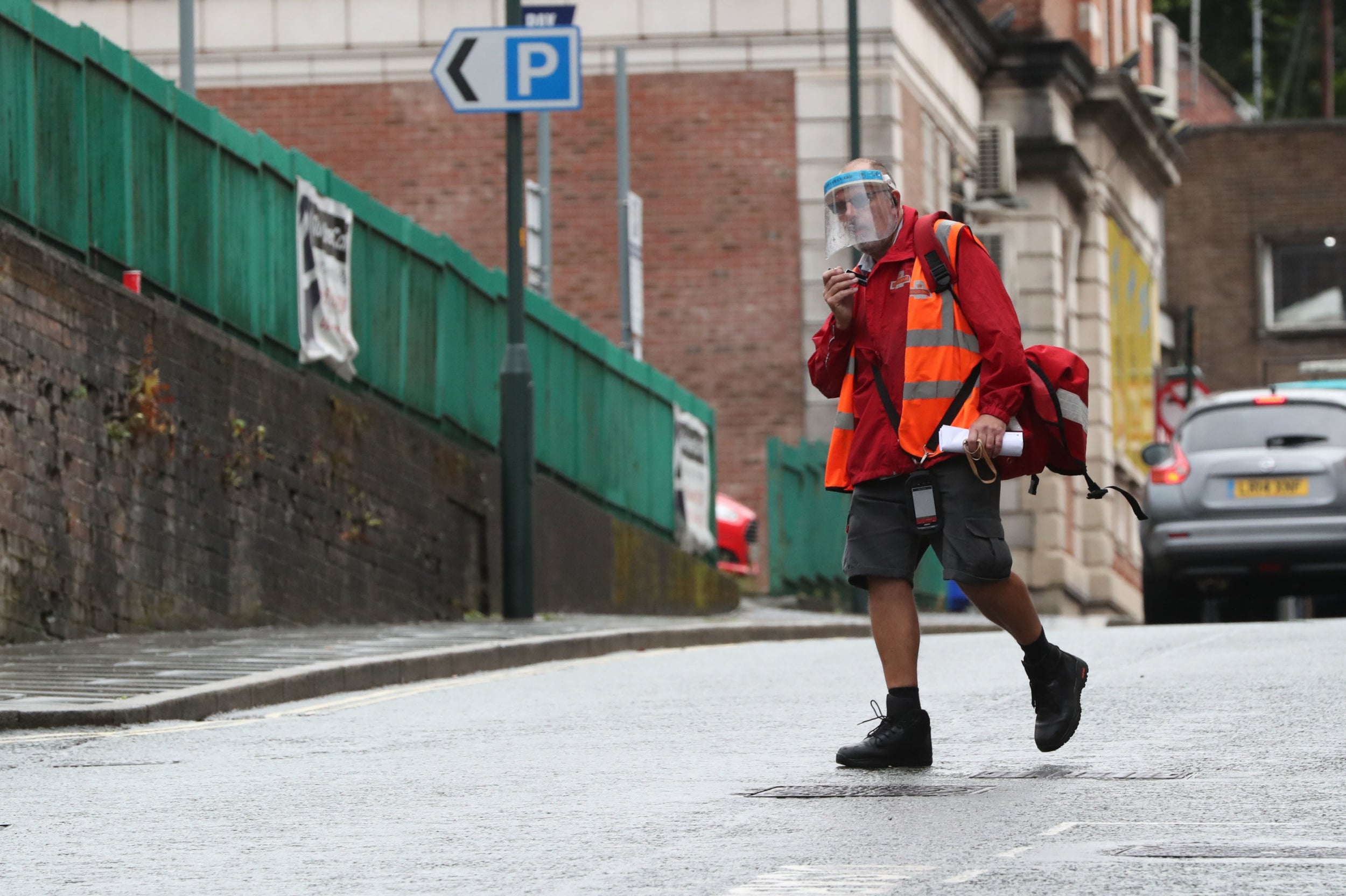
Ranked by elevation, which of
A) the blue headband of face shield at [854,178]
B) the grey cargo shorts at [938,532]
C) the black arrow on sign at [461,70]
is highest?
the black arrow on sign at [461,70]

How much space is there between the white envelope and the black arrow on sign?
10.0 meters

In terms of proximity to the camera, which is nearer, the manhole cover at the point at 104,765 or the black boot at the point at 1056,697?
the black boot at the point at 1056,697

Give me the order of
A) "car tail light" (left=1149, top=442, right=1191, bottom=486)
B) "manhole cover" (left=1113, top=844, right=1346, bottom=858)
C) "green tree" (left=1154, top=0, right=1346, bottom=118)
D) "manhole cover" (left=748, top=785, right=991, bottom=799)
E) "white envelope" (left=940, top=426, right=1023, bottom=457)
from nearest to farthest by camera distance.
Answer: "manhole cover" (left=1113, top=844, right=1346, bottom=858) → "manhole cover" (left=748, top=785, right=991, bottom=799) → "white envelope" (left=940, top=426, right=1023, bottom=457) → "car tail light" (left=1149, top=442, right=1191, bottom=486) → "green tree" (left=1154, top=0, right=1346, bottom=118)

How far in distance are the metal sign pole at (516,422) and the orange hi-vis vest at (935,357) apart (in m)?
9.40

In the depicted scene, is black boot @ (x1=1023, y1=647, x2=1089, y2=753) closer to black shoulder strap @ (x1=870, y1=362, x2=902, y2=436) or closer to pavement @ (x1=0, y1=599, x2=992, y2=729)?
black shoulder strap @ (x1=870, y1=362, x2=902, y2=436)

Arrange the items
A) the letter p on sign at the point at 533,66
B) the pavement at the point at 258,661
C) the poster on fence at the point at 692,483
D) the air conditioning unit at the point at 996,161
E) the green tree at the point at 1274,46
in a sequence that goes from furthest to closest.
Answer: the green tree at the point at 1274,46 → the air conditioning unit at the point at 996,161 → the poster on fence at the point at 692,483 → the letter p on sign at the point at 533,66 → the pavement at the point at 258,661

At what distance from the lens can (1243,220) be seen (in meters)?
56.2

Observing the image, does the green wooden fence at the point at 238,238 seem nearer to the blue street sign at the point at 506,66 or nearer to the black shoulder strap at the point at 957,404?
the blue street sign at the point at 506,66

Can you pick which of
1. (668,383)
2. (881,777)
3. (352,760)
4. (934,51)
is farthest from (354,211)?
(934,51)

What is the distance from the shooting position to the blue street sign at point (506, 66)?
16.9m

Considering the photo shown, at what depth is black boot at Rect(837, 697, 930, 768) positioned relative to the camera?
764 centimetres

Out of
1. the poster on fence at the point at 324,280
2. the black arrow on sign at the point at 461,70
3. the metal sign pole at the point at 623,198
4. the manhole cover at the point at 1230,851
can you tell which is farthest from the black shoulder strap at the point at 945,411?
the metal sign pole at the point at 623,198

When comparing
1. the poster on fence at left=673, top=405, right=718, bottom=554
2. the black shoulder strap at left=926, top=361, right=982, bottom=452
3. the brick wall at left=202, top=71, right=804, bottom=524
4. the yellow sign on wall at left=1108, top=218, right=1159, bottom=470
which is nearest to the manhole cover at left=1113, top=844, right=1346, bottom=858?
the black shoulder strap at left=926, top=361, right=982, bottom=452

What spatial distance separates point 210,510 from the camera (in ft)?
46.7
